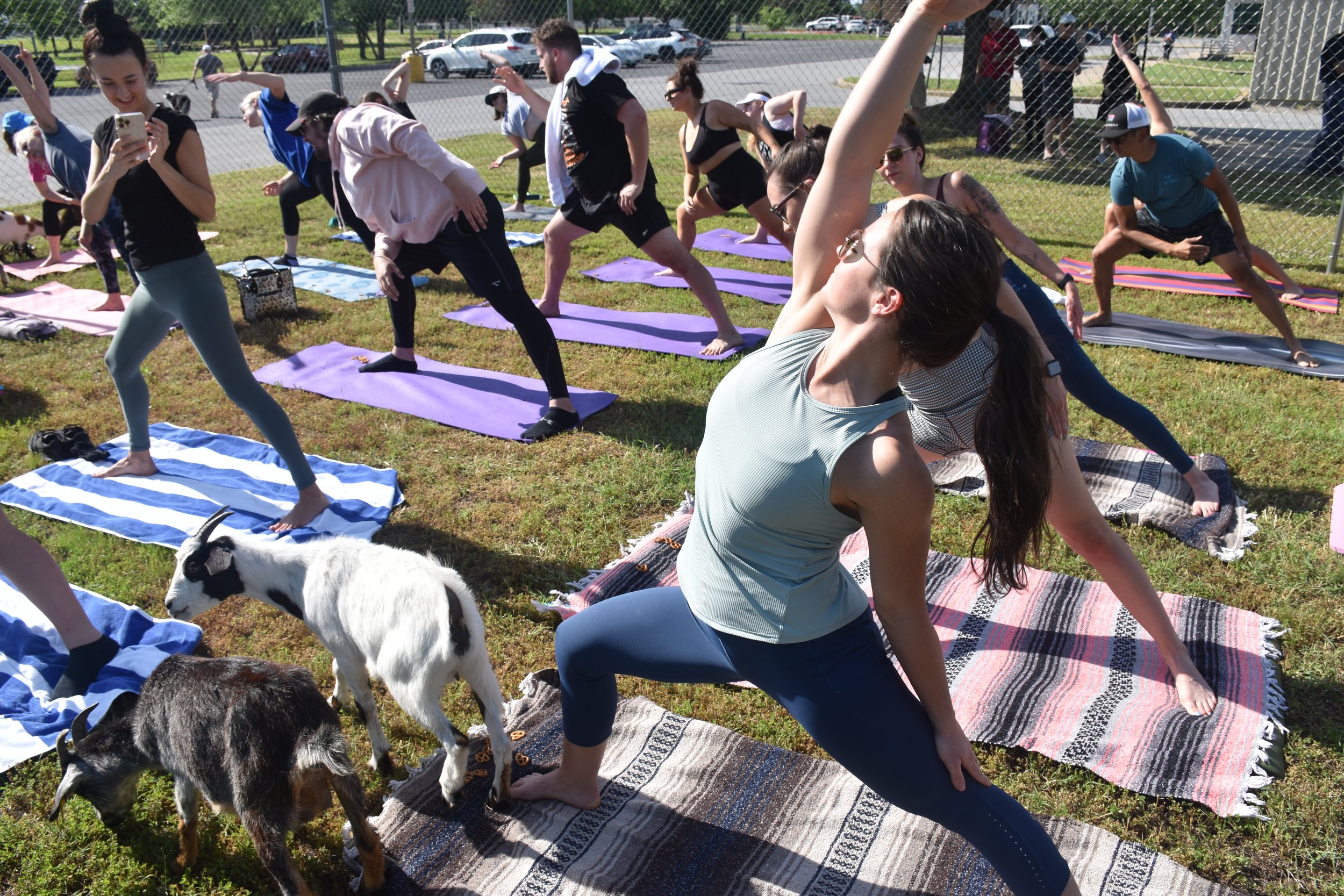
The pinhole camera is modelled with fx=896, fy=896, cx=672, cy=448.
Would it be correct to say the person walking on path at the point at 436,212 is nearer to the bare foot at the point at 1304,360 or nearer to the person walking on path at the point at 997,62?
the bare foot at the point at 1304,360

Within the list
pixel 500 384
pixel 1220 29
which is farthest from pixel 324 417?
pixel 1220 29

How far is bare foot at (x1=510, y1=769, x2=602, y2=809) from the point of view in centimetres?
271

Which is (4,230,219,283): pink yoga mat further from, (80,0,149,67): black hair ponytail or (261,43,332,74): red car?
(261,43,332,74): red car

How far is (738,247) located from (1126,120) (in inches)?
167

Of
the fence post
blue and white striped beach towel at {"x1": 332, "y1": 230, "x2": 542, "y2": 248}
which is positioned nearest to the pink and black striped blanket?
blue and white striped beach towel at {"x1": 332, "y1": 230, "x2": 542, "y2": 248}

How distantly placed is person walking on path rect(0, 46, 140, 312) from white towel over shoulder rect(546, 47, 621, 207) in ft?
9.49

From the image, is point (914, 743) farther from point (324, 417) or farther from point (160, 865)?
point (324, 417)

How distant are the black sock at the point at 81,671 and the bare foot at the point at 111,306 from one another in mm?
5420

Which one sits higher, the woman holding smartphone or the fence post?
the fence post

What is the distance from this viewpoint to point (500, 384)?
610cm

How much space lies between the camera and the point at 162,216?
4016mm

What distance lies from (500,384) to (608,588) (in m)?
2.63

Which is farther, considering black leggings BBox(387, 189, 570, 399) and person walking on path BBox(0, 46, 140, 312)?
person walking on path BBox(0, 46, 140, 312)

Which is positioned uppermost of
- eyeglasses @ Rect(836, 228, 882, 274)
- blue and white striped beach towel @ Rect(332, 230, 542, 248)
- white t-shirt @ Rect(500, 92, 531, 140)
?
eyeglasses @ Rect(836, 228, 882, 274)
